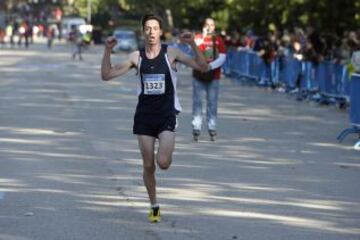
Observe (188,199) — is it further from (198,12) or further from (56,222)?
(198,12)

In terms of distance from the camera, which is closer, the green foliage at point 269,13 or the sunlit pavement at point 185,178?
the sunlit pavement at point 185,178

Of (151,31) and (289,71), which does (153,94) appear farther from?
(289,71)

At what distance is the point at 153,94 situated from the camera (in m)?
8.61

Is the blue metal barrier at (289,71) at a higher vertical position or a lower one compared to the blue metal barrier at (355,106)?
lower

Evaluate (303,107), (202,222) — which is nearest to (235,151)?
(202,222)

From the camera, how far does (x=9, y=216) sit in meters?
8.81

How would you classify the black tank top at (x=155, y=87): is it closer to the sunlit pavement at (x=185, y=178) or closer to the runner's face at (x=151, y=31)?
the runner's face at (x=151, y=31)

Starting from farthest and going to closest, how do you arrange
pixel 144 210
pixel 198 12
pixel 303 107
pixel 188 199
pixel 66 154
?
pixel 198 12 < pixel 303 107 < pixel 66 154 < pixel 188 199 < pixel 144 210

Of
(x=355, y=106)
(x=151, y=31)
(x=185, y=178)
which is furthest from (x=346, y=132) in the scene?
(x=151, y=31)

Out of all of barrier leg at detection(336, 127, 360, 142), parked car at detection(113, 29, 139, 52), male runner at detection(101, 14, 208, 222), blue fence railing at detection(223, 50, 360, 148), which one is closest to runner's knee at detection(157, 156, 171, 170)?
male runner at detection(101, 14, 208, 222)

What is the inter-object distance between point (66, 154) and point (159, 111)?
479 centimetres

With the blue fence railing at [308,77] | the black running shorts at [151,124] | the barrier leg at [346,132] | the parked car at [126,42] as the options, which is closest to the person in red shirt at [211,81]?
the barrier leg at [346,132]

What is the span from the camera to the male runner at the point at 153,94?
8.58 meters

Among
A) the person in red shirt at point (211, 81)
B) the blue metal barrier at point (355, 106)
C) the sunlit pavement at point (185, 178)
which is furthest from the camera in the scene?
the blue metal barrier at point (355, 106)
